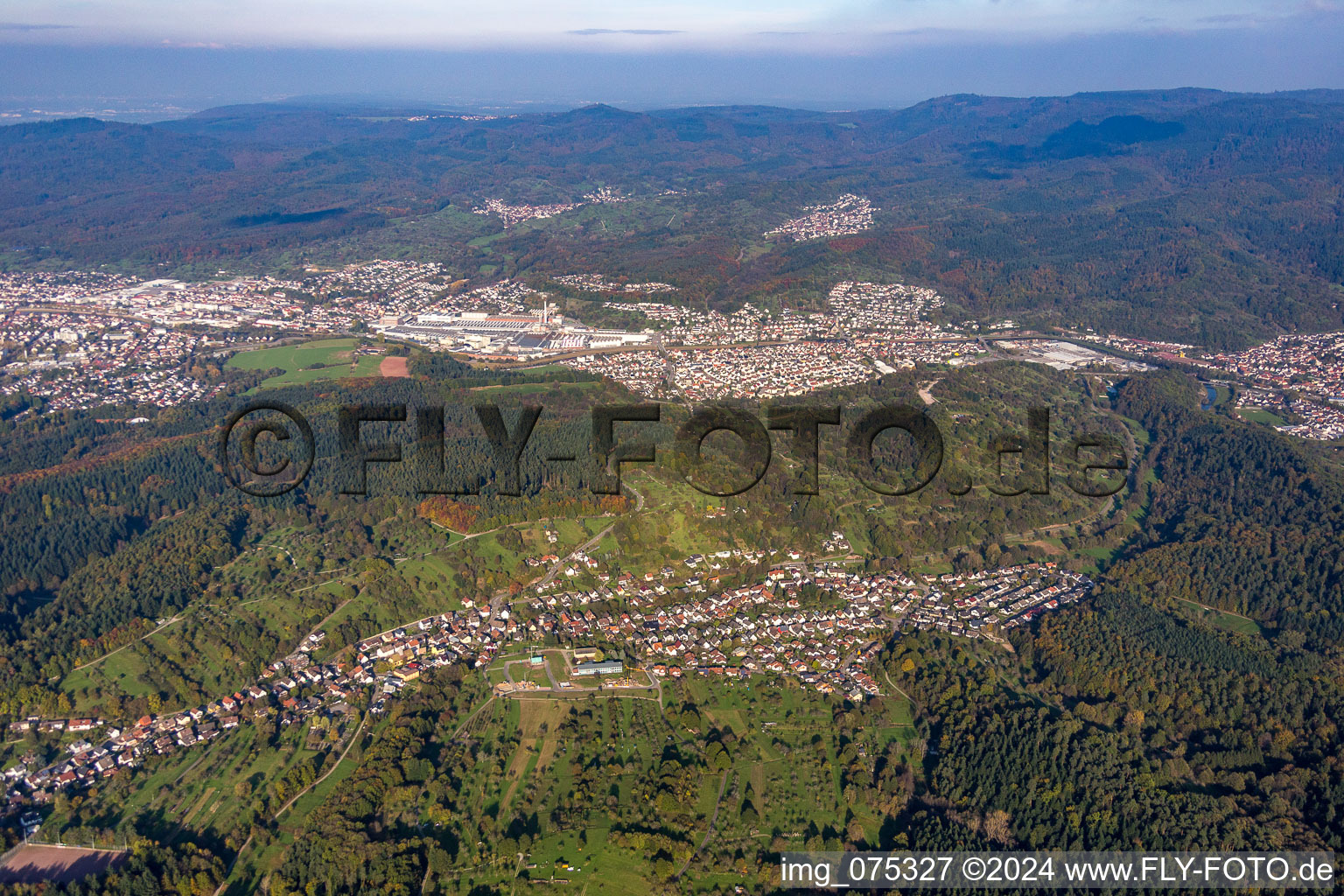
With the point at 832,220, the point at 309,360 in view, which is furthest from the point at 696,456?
the point at 832,220

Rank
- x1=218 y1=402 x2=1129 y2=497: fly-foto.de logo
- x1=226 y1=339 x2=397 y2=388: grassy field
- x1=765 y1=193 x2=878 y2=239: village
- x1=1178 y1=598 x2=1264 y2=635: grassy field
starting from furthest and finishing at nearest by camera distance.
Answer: x1=765 y1=193 x2=878 y2=239: village → x1=226 y1=339 x2=397 y2=388: grassy field → x1=218 y1=402 x2=1129 y2=497: fly-foto.de logo → x1=1178 y1=598 x2=1264 y2=635: grassy field

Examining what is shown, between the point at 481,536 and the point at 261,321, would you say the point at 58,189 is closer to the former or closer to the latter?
the point at 261,321

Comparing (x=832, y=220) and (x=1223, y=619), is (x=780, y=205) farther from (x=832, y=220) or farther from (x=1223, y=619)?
(x=1223, y=619)

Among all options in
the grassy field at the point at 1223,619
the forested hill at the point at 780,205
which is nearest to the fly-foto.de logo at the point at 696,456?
the grassy field at the point at 1223,619

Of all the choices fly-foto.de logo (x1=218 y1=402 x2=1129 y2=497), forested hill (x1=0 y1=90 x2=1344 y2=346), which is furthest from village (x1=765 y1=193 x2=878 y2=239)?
fly-foto.de logo (x1=218 y1=402 x2=1129 y2=497)

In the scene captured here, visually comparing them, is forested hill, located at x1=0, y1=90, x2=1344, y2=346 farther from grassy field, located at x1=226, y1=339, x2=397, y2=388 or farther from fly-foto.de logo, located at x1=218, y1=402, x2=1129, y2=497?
fly-foto.de logo, located at x1=218, y1=402, x2=1129, y2=497

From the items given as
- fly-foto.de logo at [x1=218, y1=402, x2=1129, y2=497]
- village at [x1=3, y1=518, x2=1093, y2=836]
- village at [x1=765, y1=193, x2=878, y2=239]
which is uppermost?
village at [x1=765, y1=193, x2=878, y2=239]
